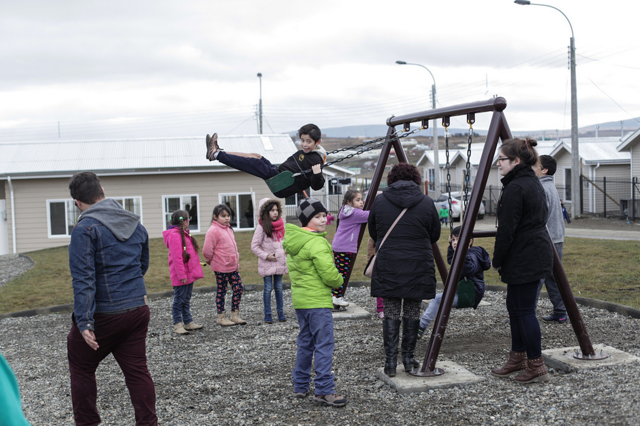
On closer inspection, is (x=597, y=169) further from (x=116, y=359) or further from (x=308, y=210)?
(x=116, y=359)

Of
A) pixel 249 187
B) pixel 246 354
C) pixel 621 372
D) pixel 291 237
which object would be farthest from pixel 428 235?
pixel 249 187

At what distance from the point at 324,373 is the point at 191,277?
331 cm

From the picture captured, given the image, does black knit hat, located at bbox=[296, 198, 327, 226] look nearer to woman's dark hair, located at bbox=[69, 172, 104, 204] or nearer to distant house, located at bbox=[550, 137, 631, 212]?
woman's dark hair, located at bbox=[69, 172, 104, 204]

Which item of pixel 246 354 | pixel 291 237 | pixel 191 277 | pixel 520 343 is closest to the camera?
pixel 291 237

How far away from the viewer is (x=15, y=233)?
23.1m

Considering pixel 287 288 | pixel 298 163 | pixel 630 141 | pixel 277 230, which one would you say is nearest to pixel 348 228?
pixel 277 230

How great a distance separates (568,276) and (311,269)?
278 inches

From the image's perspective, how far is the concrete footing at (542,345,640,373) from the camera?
4961 mm

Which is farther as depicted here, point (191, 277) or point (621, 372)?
point (191, 277)

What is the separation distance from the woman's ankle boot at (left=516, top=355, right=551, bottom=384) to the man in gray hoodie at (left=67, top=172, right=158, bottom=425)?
3.04m

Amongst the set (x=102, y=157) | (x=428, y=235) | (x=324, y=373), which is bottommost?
(x=324, y=373)

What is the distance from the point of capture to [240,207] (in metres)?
24.8

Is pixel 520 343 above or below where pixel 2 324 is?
above

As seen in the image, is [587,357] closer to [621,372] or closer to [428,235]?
[621,372]
